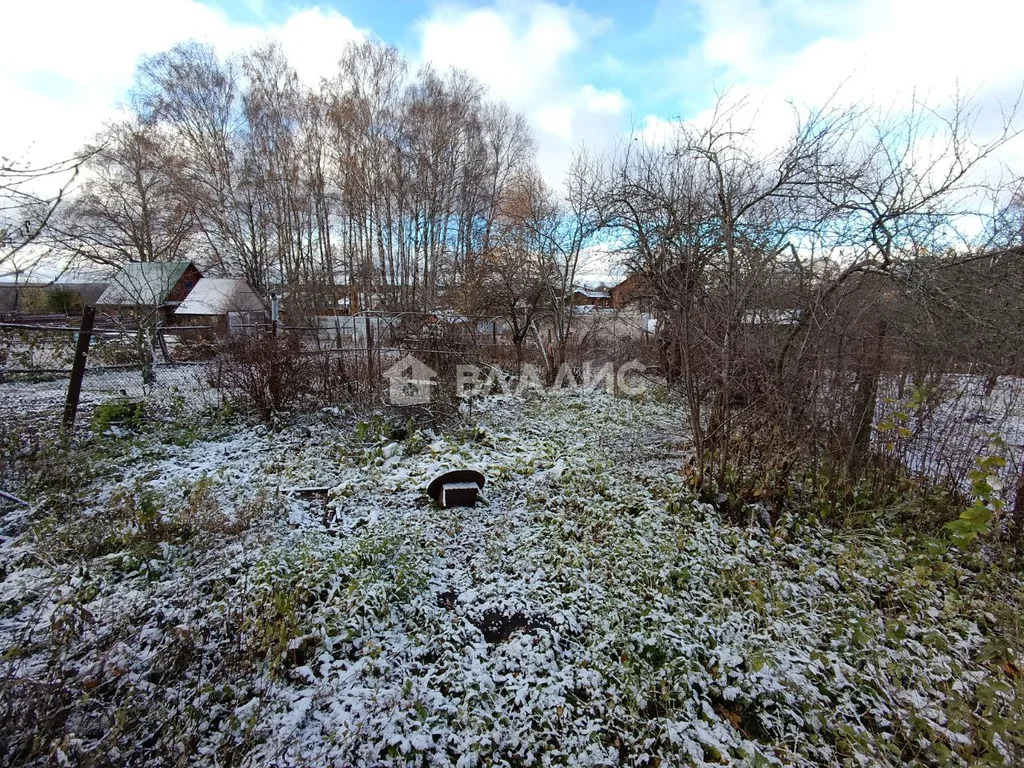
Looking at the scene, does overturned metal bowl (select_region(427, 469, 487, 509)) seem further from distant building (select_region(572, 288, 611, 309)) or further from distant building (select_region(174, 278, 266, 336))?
distant building (select_region(174, 278, 266, 336))

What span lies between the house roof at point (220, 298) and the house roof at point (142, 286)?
7.00 ft

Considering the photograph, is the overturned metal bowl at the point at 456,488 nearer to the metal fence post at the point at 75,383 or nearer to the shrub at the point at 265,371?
the shrub at the point at 265,371

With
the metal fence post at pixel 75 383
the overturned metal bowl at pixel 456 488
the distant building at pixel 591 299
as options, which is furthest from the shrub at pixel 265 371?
the distant building at pixel 591 299

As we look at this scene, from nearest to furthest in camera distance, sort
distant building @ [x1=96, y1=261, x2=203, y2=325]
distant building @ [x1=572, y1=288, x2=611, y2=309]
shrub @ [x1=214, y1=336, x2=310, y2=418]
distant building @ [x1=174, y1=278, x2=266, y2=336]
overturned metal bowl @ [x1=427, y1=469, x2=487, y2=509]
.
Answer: overturned metal bowl @ [x1=427, y1=469, x2=487, y2=509] < shrub @ [x1=214, y1=336, x2=310, y2=418] < distant building @ [x1=96, y1=261, x2=203, y2=325] < distant building @ [x1=572, y1=288, x2=611, y2=309] < distant building @ [x1=174, y1=278, x2=266, y2=336]

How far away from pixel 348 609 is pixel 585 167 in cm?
841

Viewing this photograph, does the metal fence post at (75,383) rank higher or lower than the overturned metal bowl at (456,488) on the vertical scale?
higher

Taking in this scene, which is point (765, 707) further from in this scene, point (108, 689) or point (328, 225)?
point (328, 225)

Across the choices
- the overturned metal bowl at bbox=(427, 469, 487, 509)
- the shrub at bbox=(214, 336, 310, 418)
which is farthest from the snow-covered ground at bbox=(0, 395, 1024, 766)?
the shrub at bbox=(214, 336, 310, 418)

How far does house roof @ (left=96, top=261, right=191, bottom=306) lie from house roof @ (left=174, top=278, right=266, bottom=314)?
2.13 metres

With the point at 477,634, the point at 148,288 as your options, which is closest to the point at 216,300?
the point at 148,288

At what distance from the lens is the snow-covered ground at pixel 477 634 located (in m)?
1.84

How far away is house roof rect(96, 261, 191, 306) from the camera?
741 cm

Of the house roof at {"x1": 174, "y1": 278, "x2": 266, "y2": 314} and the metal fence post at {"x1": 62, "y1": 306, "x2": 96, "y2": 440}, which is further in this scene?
the house roof at {"x1": 174, "y1": 278, "x2": 266, "y2": 314}

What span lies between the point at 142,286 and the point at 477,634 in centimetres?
1203
